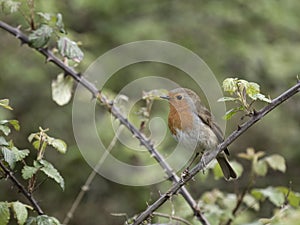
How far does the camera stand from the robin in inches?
109

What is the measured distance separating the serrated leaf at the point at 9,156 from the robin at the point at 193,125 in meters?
1.08

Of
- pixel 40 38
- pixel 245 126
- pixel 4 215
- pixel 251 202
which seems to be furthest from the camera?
pixel 251 202

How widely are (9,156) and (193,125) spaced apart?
4.04 feet

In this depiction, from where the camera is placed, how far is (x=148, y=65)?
19.0ft

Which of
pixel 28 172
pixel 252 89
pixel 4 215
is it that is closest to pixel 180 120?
pixel 252 89

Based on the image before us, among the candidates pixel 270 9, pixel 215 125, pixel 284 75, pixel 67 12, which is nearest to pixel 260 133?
pixel 284 75

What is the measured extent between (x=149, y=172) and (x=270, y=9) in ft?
7.07

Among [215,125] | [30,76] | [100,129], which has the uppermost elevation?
[30,76]

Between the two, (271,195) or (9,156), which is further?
(271,195)

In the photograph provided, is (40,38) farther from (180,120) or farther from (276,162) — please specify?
(276,162)

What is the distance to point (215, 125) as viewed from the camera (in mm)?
2861

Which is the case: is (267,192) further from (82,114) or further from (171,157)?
(82,114)

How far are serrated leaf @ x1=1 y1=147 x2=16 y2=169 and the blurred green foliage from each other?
3.13 metres

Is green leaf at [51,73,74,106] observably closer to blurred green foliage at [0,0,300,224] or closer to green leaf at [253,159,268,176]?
green leaf at [253,159,268,176]
